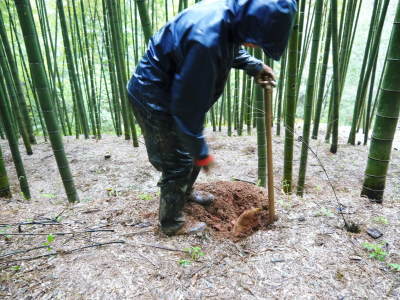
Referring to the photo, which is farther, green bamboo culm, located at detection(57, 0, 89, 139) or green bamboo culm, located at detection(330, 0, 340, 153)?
green bamboo culm, located at detection(57, 0, 89, 139)

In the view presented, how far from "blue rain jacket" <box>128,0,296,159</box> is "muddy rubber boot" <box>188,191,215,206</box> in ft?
3.09

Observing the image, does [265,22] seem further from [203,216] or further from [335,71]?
[335,71]

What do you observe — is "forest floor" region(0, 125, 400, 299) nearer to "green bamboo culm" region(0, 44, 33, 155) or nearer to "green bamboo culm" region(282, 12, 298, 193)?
"green bamboo culm" region(282, 12, 298, 193)

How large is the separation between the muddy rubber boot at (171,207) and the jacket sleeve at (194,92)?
527 millimetres

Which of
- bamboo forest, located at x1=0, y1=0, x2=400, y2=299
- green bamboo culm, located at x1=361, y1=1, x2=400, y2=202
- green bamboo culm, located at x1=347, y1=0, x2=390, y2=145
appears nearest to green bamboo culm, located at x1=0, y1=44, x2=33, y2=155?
bamboo forest, located at x1=0, y1=0, x2=400, y2=299

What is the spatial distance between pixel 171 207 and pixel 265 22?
135 cm

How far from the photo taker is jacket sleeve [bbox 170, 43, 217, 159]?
1262mm

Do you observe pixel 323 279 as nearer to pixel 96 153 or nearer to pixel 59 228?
pixel 59 228

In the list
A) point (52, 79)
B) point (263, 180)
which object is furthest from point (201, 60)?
point (52, 79)

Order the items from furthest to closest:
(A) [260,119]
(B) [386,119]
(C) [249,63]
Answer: (A) [260,119] → (B) [386,119] → (C) [249,63]

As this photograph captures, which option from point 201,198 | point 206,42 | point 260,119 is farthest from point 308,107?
point 206,42

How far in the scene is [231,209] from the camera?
95.3 inches

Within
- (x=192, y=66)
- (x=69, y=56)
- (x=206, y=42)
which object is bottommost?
(x=69, y=56)

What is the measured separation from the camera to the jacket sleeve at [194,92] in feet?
4.14
